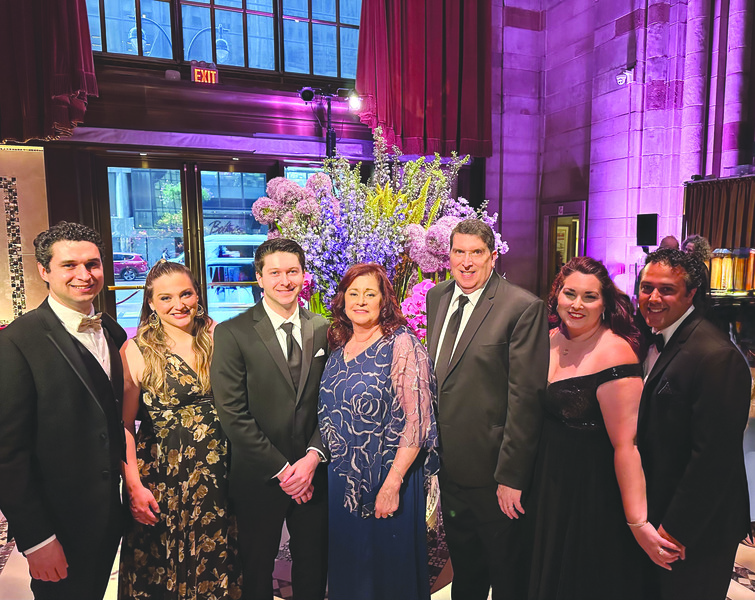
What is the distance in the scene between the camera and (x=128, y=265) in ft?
16.0

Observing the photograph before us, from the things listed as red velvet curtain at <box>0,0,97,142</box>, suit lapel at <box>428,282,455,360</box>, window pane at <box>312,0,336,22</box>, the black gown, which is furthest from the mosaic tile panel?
the black gown

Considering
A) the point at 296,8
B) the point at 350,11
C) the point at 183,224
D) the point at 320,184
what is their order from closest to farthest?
the point at 320,184 → the point at 183,224 → the point at 296,8 → the point at 350,11

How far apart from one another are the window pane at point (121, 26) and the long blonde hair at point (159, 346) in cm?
388

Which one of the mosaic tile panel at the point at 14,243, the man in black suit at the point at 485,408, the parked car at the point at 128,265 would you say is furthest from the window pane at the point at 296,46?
the man in black suit at the point at 485,408

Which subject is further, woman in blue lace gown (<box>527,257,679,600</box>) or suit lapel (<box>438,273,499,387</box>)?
suit lapel (<box>438,273,499,387</box>)

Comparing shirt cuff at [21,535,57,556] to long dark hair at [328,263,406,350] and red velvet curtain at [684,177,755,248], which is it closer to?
long dark hair at [328,263,406,350]

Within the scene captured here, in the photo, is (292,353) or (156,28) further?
(156,28)

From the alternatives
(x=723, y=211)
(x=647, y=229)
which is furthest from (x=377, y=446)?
(x=723, y=211)

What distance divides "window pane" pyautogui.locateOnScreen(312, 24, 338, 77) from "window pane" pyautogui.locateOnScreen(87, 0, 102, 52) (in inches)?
79.2

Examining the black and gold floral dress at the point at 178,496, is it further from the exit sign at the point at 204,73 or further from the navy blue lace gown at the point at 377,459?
the exit sign at the point at 204,73

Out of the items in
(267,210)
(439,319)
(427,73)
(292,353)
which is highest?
(427,73)

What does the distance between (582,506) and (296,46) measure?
5126mm

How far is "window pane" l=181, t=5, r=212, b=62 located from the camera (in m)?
4.83

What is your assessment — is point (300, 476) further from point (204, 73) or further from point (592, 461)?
point (204, 73)
